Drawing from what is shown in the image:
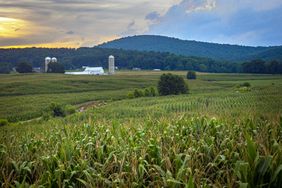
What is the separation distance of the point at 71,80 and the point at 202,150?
9465 cm

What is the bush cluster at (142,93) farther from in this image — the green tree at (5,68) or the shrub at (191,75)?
the green tree at (5,68)

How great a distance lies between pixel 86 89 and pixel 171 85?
25242 mm

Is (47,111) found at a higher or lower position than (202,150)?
lower

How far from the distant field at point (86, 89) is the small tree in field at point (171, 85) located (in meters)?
2.62

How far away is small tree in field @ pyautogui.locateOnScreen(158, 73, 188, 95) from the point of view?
80.1m

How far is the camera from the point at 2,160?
979 centimetres

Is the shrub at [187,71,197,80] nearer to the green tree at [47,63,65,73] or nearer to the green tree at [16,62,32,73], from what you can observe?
the green tree at [47,63,65,73]

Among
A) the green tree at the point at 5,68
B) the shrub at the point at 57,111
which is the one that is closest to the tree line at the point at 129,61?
the green tree at the point at 5,68

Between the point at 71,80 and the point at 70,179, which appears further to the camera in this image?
the point at 71,80

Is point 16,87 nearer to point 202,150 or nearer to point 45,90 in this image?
point 45,90

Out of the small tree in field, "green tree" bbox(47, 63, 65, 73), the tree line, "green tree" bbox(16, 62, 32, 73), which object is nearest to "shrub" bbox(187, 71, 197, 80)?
the tree line

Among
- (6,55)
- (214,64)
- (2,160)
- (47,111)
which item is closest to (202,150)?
(2,160)

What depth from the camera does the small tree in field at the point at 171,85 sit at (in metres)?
80.1

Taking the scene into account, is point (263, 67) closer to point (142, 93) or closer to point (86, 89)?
point (142, 93)
